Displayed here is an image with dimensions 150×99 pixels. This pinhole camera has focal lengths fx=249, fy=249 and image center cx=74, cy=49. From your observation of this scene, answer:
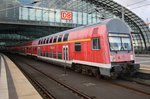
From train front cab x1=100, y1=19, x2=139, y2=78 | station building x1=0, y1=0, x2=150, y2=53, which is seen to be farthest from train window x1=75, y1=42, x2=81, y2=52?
station building x1=0, y1=0, x2=150, y2=53

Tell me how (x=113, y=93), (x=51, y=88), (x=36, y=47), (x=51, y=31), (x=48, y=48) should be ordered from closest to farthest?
(x=113, y=93)
(x=51, y=88)
(x=48, y=48)
(x=36, y=47)
(x=51, y=31)

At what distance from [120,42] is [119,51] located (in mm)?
634

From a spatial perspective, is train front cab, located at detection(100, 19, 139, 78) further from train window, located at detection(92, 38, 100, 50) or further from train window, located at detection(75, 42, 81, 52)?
train window, located at detection(75, 42, 81, 52)

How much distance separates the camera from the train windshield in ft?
46.7

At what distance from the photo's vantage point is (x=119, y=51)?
1436 centimetres

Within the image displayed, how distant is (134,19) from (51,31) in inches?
958

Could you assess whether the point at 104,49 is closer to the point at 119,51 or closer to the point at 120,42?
the point at 119,51

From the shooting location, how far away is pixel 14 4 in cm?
5959

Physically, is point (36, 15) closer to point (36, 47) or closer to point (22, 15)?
point (22, 15)

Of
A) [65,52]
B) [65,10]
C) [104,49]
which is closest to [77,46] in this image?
[65,52]

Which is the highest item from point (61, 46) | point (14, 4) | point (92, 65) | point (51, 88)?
point (14, 4)

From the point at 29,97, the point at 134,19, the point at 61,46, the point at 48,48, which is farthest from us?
the point at 134,19

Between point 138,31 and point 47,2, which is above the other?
point 47,2

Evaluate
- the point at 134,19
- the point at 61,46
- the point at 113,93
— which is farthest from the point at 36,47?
the point at 134,19
